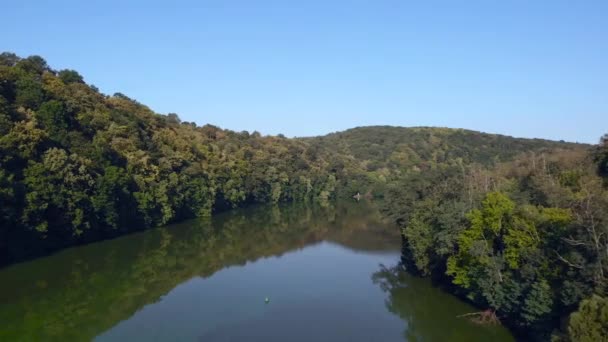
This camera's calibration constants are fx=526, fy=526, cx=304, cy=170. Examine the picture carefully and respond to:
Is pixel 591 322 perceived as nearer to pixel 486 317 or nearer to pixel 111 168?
pixel 486 317

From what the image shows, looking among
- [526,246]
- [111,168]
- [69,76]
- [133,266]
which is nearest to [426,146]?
A: [69,76]

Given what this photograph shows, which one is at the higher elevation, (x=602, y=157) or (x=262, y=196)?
(x=602, y=157)

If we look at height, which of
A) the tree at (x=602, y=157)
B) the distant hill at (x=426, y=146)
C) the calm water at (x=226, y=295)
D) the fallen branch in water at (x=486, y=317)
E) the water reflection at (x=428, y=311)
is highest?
the distant hill at (x=426, y=146)

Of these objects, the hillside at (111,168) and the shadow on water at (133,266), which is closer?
the shadow on water at (133,266)

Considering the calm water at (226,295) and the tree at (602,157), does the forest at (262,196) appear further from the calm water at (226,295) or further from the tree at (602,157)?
the calm water at (226,295)

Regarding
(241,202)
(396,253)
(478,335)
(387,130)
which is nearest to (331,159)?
(241,202)

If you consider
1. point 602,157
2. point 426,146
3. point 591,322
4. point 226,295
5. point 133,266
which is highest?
point 426,146

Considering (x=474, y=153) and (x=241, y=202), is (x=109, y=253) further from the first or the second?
(x=474, y=153)

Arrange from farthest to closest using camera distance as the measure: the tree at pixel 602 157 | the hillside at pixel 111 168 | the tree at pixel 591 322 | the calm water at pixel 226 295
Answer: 1. the hillside at pixel 111 168
2. the tree at pixel 602 157
3. the calm water at pixel 226 295
4. the tree at pixel 591 322

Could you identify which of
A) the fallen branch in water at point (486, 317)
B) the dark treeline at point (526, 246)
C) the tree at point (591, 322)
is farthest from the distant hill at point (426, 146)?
the tree at point (591, 322)
